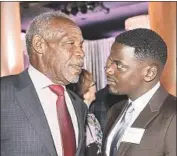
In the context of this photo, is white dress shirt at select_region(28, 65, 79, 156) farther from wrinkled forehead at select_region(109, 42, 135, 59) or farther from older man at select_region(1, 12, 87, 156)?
wrinkled forehead at select_region(109, 42, 135, 59)

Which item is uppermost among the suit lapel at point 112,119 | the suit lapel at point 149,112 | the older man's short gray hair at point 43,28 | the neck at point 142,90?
the older man's short gray hair at point 43,28

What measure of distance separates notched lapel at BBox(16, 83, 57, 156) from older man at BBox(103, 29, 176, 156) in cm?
27

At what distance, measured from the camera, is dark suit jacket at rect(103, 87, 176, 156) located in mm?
1376

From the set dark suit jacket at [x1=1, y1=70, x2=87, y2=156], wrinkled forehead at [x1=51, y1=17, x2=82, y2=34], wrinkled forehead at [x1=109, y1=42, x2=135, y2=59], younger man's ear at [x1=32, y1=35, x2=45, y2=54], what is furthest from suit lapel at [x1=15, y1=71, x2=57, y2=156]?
wrinkled forehead at [x1=109, y1=42, x2=135, y2=59]

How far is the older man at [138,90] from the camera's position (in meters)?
1.45

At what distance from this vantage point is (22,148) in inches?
56.5

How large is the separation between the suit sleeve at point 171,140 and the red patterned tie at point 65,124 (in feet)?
1.24

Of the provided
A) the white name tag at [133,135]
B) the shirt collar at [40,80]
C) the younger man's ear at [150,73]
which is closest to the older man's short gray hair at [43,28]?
the shirt collar at [40,80]

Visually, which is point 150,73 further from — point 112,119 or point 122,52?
point 112,119

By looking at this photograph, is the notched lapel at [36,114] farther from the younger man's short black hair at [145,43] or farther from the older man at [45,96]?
the younger man's short black hair at [145,43]

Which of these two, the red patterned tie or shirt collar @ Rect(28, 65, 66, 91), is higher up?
shirt collar @ Rect(28, 65, 66, 91)

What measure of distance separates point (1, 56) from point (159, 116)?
2713mm

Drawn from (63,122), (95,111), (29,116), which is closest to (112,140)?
(63,122)

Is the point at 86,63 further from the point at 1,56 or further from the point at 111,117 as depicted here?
the point at 111,117
